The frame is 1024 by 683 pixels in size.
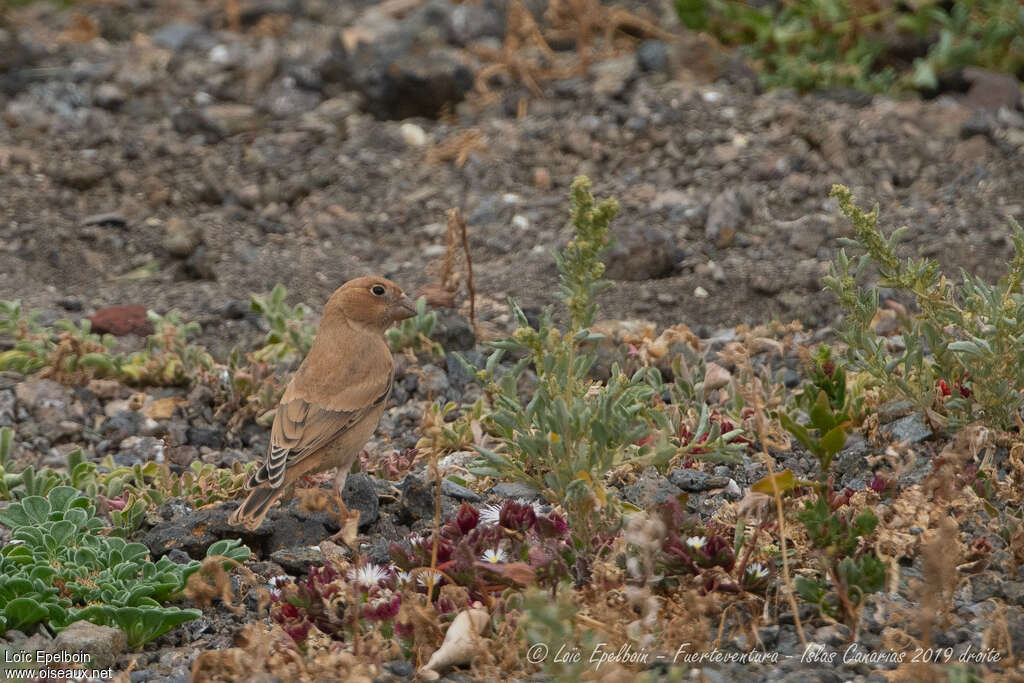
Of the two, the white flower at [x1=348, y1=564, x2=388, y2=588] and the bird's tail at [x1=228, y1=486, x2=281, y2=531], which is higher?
the white flower at [x1=348, y1=564, x2=388, y2=588]

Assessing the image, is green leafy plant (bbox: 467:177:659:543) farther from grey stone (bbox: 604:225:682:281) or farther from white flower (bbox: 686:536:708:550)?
grey stone (bbox: 604:225:682:281)

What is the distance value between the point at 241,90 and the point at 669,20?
10.3 feet

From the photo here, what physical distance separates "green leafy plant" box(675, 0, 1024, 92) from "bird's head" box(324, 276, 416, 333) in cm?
387

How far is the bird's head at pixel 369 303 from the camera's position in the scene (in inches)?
227

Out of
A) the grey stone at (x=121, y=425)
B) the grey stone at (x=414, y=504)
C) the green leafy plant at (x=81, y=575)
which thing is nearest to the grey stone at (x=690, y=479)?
the grey stone at (x=414, y=504)

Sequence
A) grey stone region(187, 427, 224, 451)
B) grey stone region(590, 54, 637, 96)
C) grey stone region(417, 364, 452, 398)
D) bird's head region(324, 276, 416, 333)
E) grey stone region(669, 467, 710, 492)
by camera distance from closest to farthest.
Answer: grey stone region(669, 467, 710, 492)
bird's head region(324, 276, 416, 333)
grey stone region(187, 427, 224, 451)
grey stone region(417, 364, 452, 398)
grey stone region(590, 54, 637, 96)

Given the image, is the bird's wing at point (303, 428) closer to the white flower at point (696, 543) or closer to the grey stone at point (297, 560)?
the grey stone at point (297, 560)

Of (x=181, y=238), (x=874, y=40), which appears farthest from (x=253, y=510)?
(x=874, y=40)

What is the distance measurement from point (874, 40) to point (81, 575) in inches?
256

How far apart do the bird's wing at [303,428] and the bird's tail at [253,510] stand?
0.14 meters

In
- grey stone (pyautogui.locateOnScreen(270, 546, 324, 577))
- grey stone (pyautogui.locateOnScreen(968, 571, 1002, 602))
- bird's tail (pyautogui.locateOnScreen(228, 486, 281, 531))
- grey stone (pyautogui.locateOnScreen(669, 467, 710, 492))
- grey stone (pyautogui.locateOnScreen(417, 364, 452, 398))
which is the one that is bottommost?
grey stone (pyautogui.locateOnScreen(417, 364, 452, 398))

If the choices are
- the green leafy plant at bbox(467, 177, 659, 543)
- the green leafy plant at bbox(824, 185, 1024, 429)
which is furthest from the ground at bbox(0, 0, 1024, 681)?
the green leafy plant at bbox(467, 177, 659, 543)

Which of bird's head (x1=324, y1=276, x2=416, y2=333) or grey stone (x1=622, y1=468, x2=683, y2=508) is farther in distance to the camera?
bird's head (x1=324, y1=276, x2=416, y2=333)

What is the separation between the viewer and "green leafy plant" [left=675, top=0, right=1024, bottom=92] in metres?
8.44
